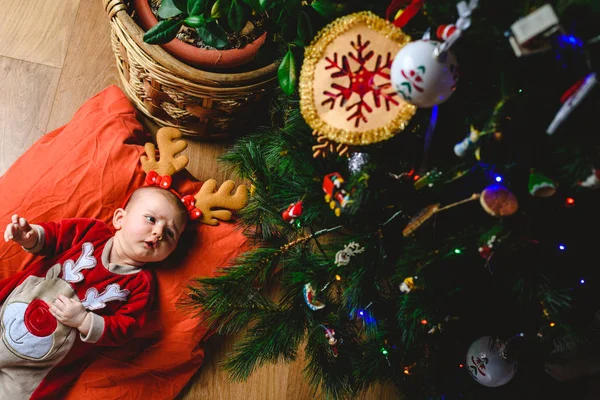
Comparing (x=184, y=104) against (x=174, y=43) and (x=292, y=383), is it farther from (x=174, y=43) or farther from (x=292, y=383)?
(x=292, y=383)

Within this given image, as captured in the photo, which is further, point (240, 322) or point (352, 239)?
point (240, 322)

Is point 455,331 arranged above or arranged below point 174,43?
below

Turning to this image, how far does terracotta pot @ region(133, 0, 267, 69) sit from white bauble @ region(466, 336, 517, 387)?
29.7 inches

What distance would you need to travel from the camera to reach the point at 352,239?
859 millimetres

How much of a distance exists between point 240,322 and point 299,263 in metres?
0.22

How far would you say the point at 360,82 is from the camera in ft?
2.54

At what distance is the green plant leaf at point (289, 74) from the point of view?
2.90 feet

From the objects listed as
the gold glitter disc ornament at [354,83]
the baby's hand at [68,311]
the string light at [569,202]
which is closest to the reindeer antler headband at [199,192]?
the baby's hand at [68,311]

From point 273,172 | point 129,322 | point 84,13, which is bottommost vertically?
point 129,322

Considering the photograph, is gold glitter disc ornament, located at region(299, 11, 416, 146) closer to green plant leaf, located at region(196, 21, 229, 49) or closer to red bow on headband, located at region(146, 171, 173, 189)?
green plant leaf, located at region(196, 21, 229, 49)

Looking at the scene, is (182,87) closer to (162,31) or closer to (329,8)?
(162,31)

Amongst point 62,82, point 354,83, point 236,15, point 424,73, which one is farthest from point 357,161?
point 62,82

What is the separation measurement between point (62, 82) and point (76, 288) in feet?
1.94

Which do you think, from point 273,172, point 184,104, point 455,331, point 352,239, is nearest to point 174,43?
point 184,104
